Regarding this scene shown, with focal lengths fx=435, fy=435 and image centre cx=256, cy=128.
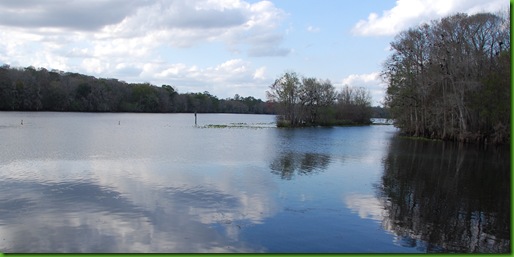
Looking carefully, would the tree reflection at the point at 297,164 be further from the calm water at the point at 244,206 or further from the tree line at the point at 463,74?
the tree line at the point at 463,74

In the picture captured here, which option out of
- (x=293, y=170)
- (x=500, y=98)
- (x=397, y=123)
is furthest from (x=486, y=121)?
(x=293, y=170)

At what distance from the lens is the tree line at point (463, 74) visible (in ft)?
138

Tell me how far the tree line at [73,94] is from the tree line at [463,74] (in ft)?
132

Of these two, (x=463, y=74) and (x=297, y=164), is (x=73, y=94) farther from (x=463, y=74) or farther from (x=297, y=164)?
(x=297, y=164)

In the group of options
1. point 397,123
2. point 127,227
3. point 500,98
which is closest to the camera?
point 127,227

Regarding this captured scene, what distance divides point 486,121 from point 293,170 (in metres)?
32.3

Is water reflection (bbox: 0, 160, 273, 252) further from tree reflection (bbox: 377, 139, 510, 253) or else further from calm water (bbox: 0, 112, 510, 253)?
tree reflection (bbox: 377, 139, 510, 253)

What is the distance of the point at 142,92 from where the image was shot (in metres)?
158

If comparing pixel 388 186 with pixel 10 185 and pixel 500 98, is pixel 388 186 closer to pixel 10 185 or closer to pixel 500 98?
pixel 10 185

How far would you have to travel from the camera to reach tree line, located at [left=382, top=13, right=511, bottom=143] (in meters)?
41.9

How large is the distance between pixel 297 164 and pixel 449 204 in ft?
34.8

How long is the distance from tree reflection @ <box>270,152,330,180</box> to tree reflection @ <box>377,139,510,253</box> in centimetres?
366

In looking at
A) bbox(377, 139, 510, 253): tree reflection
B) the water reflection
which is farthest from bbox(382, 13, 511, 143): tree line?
the water reflection

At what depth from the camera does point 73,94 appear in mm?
128750
